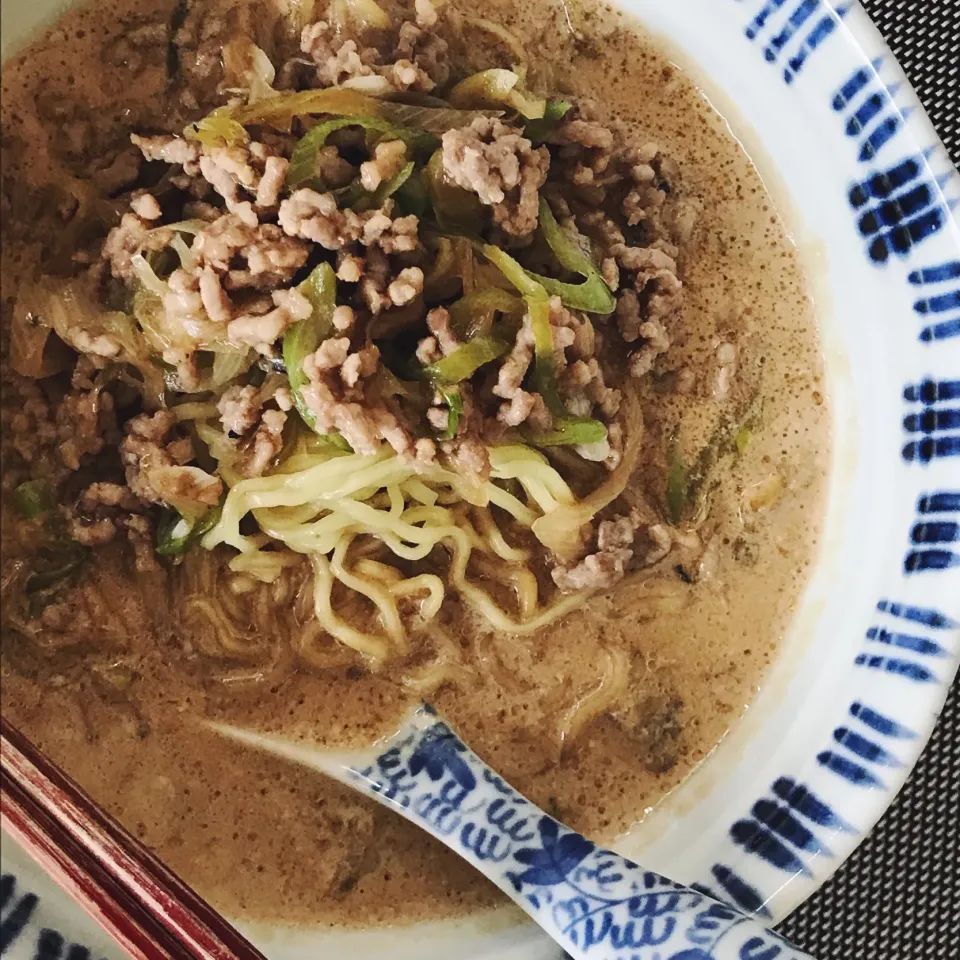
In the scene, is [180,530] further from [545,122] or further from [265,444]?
[545,122]

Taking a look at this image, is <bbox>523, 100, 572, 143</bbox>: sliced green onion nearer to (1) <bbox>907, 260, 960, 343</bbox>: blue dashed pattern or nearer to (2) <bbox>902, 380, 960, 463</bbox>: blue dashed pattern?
(1) <bbox>907, 260, 960, 343</bbox>: blue dashed pattern

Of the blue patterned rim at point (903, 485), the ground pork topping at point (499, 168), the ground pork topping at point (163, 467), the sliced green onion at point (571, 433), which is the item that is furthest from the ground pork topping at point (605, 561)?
the ground pork topping at point (163, 467)

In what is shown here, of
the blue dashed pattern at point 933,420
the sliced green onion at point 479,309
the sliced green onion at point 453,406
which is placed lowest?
the sliced green onion at point 453,406

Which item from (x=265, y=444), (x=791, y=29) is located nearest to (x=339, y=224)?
(x=265, y=444)

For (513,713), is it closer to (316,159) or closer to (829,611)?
(829,611)

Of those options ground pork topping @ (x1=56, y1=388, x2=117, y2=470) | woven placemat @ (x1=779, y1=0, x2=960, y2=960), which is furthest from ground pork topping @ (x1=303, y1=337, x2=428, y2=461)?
woven placemat @ (x1=779, y1=0, x2=960, y2=960)

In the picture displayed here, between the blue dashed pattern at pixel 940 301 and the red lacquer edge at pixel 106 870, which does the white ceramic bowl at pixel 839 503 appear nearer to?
the blue dashed pattern at pixel 940 301

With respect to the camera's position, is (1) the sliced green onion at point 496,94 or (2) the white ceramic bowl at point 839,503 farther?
(1) the sliced green onion at point 496,94
